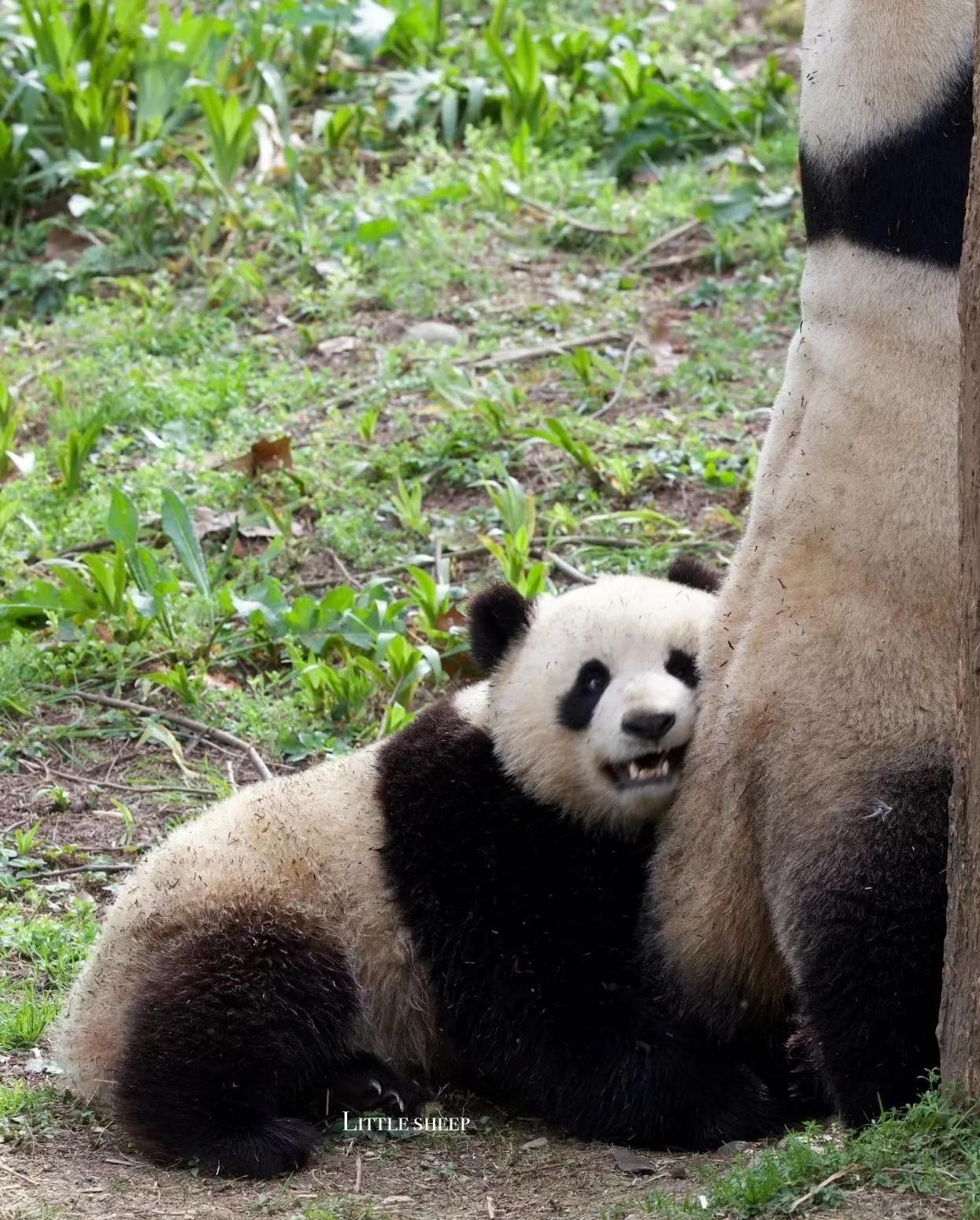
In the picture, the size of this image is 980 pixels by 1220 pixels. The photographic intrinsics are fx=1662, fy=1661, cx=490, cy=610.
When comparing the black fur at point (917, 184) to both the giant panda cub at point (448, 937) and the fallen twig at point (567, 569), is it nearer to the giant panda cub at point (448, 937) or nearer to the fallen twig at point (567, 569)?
the giant panda cub at point (448, 937)

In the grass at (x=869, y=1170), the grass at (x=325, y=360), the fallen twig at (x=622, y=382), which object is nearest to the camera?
the grass at (x=869, y=1170)

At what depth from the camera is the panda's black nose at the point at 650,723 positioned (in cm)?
425

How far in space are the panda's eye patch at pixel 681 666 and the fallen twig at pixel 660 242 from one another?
5062mm

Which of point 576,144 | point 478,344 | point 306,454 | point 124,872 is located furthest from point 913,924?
point 576,144

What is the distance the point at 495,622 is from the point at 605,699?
1.72ft

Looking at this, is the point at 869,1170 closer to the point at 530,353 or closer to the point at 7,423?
the point at 530,353

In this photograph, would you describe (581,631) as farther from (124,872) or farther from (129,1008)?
(124,872)

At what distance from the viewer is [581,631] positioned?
4742 mm

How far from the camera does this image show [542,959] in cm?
448

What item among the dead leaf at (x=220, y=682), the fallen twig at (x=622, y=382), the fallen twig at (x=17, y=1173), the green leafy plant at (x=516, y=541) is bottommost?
the dead leaf at (x=220, y=682)

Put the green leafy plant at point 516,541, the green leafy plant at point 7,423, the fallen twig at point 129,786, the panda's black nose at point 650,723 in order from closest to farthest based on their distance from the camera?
the panda's black nose at point 650,723 → the fallen twig at point 129,786 → the green leafy plant at point 516,541 → the green leafy plant at point 7,423

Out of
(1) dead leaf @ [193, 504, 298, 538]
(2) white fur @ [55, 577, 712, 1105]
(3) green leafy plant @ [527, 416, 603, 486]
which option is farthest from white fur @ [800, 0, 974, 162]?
(1) dead leaf @ [193, 504, 298, 538]

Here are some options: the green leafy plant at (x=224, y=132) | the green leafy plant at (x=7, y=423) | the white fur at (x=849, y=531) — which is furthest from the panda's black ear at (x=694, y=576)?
the green leafy plant at (x=224, y=132)

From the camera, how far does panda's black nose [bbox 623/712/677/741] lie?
4.25 metres
